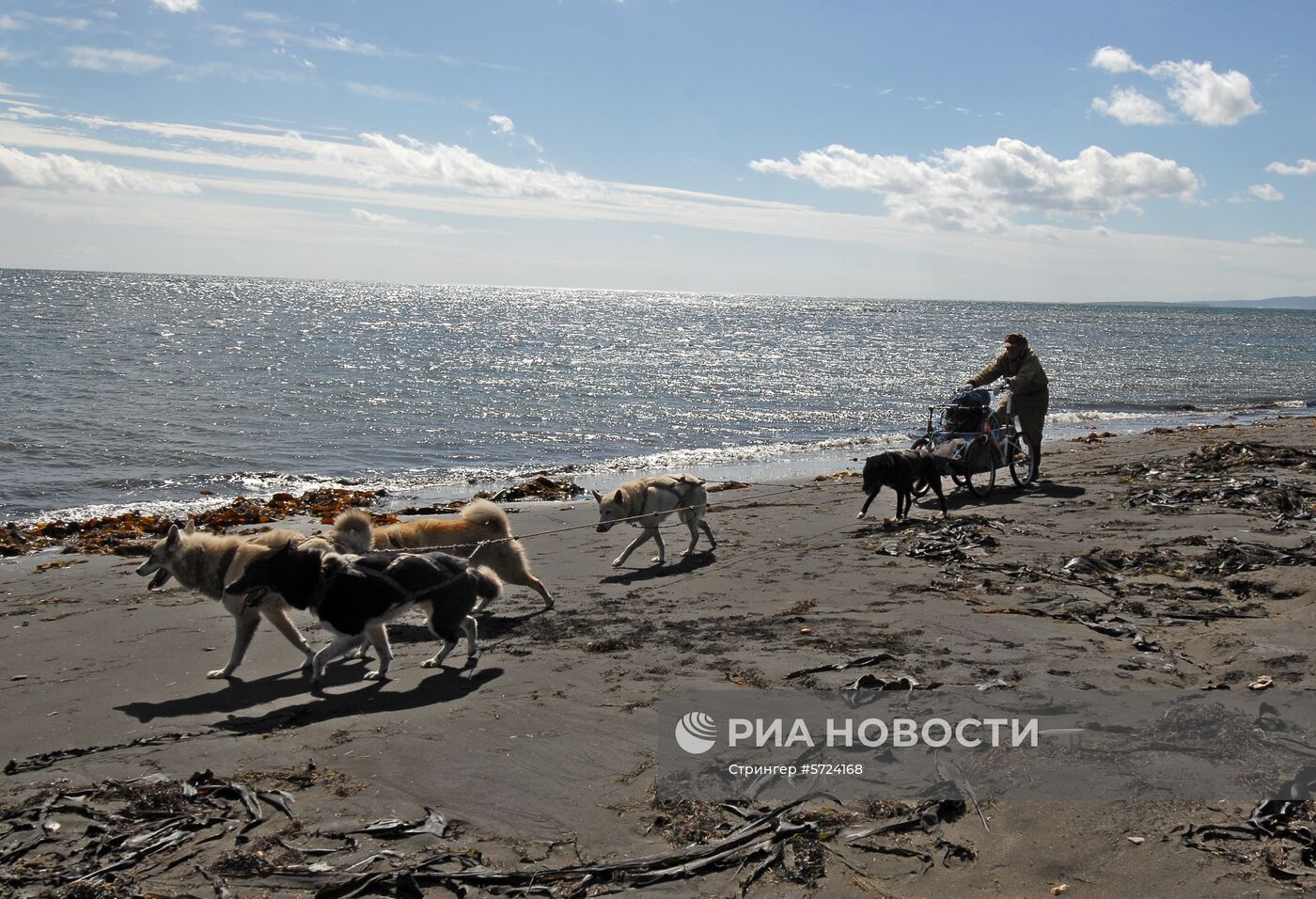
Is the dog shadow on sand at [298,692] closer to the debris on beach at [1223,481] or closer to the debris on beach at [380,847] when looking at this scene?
the debris on beach at [380,847]

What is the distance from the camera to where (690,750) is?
4.88 m

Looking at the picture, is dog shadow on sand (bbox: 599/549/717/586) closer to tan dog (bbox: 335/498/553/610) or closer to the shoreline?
tan dog (bbox: 335/498/553/610)

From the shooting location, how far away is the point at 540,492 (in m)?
16.3

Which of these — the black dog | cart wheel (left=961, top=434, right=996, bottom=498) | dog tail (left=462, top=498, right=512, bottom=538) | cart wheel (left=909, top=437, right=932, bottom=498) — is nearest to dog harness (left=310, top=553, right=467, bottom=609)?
dog tail (left=462, top=498, right=512, bottom=538)

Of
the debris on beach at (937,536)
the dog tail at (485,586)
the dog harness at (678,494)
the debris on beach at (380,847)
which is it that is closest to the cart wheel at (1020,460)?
the debris on beach at (937,536)

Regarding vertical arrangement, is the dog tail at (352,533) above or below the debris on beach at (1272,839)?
above

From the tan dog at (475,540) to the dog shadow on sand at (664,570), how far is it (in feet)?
3.95

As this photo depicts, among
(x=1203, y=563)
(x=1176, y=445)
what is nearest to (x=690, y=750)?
(x=1203, y=563)

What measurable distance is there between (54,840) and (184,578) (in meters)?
3.50

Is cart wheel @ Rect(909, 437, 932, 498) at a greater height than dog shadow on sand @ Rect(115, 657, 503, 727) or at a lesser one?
greater

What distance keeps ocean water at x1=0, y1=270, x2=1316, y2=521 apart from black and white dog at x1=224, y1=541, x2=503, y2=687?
975 cm

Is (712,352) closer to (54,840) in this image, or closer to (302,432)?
(302,432)

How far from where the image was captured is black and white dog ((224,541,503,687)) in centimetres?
664

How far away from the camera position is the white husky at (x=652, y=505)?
10461 mm
